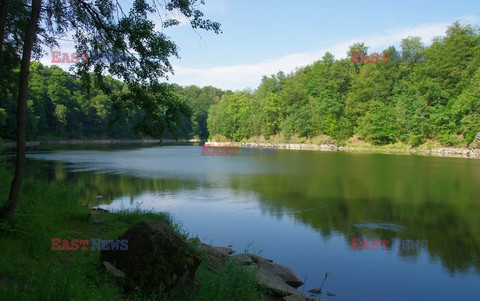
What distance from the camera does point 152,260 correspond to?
5.03 metres

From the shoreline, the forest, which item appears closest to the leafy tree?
the forest

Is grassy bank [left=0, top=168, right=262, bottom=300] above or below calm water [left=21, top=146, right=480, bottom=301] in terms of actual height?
above

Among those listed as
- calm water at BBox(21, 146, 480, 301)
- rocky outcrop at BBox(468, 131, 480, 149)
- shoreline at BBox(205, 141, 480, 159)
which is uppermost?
rocky outcrop at BBox(468, 131, 480, 149)

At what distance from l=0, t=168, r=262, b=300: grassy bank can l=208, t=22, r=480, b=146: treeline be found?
50719mm

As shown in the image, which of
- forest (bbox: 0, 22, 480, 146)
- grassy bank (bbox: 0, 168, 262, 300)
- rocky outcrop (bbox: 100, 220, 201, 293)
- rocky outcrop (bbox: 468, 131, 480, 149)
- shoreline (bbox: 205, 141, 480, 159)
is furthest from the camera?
forest (bbox: 0, 22, 480, 146)

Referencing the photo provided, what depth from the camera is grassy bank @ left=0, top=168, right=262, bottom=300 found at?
4184mm

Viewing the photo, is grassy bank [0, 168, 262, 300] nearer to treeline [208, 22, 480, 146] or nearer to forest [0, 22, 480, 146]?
forest [0, 22, 480, 146]

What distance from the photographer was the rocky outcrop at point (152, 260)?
16.3 feet

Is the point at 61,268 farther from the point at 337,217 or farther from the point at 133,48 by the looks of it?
the point at 337,217

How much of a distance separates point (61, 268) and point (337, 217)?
34.3ft

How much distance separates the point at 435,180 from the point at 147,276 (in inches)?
878

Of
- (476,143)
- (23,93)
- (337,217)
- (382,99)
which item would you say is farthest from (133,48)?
(382,99)

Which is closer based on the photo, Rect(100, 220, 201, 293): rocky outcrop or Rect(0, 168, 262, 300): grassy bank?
Rect(0, 168, 262, 300): grassy bank

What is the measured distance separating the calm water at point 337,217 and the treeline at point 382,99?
29.8 m
